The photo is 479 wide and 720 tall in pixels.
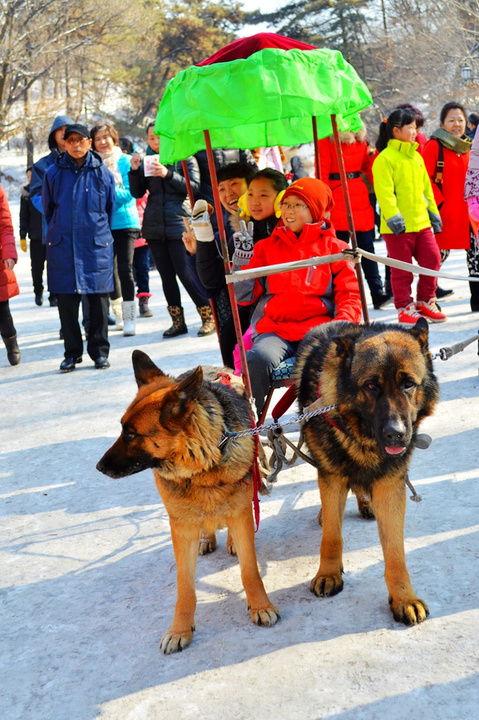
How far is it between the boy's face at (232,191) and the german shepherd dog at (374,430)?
6.49ft

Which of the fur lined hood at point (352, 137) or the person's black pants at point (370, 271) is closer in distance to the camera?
the fur lined hood at point (352, 137)

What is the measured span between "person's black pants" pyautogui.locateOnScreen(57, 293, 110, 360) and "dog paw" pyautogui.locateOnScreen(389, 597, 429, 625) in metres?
5.36

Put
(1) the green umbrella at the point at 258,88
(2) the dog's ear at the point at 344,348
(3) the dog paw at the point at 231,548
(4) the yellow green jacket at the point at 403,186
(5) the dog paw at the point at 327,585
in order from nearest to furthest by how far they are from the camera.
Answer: (2) the dog's ear at the point at 344,348, (5) the dog paw at the point at 327,585, (1) the green umbrella at the point at 258,88, (3) the dog paw at the point at 231,548, (4) the yellow green jacket at the point at 403,186

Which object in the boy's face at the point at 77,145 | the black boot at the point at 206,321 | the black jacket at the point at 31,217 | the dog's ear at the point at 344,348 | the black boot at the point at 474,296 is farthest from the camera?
the black jacket at the point at 31,217

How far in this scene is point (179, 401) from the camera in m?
2.61

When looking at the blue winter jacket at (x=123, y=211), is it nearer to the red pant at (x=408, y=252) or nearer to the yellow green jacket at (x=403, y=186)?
the yellow green jacket at (x=403, y=186)

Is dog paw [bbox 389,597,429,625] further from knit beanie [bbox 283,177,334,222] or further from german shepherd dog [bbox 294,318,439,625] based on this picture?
knit beanie [bbox 283,177,334,222]

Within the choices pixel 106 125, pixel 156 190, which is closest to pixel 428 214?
pixel 156 190

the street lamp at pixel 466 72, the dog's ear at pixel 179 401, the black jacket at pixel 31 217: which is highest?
the street lamp at pixel 466 72

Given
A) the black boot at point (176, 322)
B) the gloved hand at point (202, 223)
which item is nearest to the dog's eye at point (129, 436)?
the gloved hand at point (202, 223)

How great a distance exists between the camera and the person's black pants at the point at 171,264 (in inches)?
326

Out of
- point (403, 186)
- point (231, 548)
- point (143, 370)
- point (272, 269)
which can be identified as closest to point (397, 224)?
point (403, 186)

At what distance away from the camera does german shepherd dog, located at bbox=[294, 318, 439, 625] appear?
8.48ft

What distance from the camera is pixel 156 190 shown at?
8.19 metres
